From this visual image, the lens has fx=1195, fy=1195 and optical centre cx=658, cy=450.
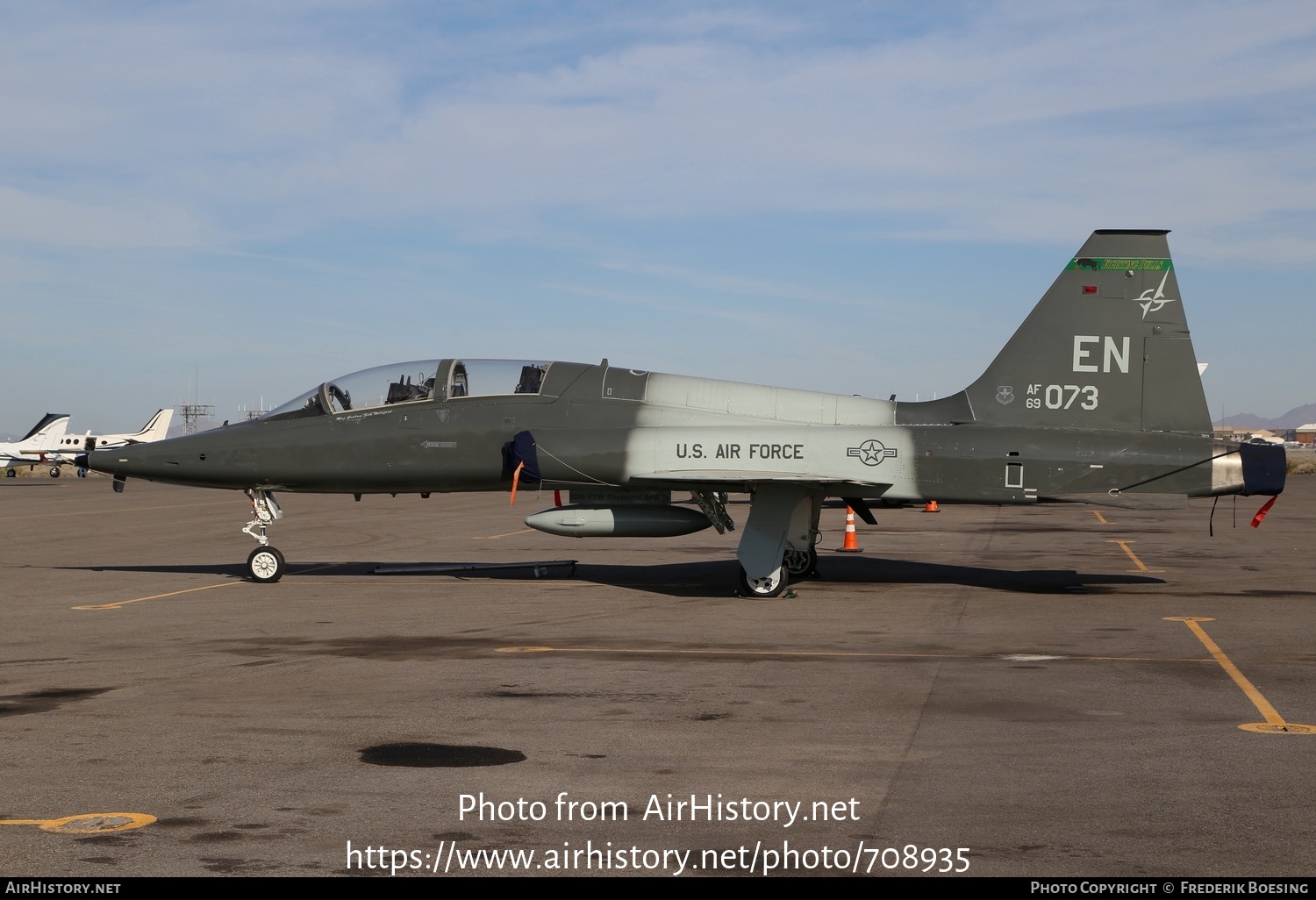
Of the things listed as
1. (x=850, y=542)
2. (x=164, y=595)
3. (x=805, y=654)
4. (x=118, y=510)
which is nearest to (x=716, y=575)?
(x=850, y=542)

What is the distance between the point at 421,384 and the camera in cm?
1797

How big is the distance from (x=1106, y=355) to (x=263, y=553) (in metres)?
12.9

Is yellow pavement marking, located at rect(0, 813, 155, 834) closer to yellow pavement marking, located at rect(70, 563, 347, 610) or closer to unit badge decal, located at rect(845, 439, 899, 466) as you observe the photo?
yellow pavement marking, located at rect(70, 563, 347, 610)

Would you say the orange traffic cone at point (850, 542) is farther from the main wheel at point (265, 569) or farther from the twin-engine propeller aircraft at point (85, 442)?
the twin-engine propeller aircraft at point (85, 442)

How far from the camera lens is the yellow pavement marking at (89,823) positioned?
6.29 m

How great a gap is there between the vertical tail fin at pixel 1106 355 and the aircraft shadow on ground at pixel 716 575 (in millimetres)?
2726

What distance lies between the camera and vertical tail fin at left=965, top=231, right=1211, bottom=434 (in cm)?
1678

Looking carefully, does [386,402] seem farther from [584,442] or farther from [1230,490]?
[1230,490]

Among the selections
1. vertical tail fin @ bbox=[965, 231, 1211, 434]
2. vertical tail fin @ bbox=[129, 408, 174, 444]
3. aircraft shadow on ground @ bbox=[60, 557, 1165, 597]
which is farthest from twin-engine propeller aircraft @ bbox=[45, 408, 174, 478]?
vertical tail fin @ bbox=[965, 231, 1211, 434]

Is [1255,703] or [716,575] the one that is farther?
[716,575]

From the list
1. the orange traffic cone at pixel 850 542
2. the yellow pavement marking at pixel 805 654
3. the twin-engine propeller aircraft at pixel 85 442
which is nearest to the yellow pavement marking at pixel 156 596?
the yellow pavement marking at pixel 805 654

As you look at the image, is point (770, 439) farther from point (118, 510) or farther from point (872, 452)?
point (118, 510)
